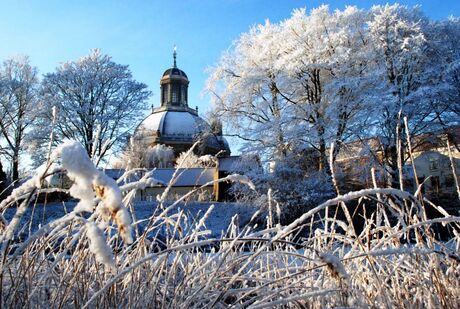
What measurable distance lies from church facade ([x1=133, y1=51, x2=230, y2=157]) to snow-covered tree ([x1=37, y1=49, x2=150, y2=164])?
10.1m

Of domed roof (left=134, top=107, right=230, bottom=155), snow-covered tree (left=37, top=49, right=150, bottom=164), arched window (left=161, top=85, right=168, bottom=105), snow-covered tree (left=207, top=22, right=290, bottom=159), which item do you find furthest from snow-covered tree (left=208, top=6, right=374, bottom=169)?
arched window (left=161, top=85, right=168, bottom=105)

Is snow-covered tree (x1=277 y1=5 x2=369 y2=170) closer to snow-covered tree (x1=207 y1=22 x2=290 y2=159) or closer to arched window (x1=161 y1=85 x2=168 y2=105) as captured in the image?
snow-covered tree (x1=207 y1=22 x2=290 y2=159)

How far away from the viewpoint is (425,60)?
662 inches

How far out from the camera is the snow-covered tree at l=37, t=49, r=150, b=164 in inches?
903

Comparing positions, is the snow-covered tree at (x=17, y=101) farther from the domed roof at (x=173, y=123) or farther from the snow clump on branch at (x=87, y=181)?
the snow clump on branch at (x=87, y=181)

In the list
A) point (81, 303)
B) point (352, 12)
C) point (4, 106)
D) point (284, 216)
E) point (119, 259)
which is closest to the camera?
point (81, 303)

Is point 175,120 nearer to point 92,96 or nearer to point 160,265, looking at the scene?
point 92,96

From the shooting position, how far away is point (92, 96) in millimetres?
23641

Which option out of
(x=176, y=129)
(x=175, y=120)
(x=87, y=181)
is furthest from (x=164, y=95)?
(x=87, y=181)

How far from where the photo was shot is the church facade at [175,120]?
3944 centimetres

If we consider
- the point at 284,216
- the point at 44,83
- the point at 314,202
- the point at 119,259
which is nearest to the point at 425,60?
the point at 314,202

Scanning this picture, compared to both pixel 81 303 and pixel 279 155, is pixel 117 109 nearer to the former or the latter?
pixel 279 155

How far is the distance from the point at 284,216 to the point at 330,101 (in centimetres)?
594

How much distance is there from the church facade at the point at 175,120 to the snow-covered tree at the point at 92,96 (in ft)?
33.2
